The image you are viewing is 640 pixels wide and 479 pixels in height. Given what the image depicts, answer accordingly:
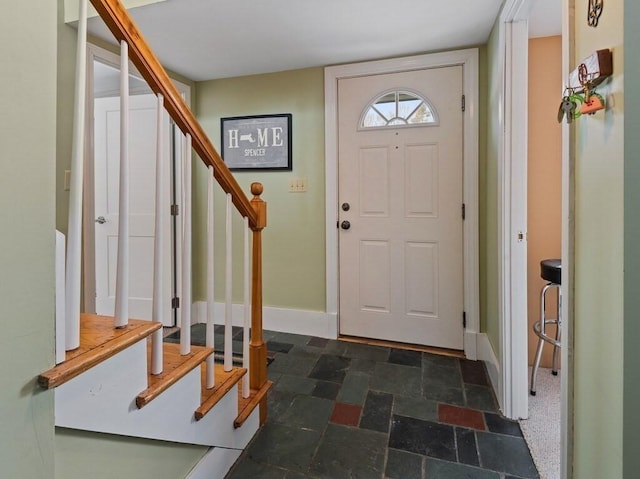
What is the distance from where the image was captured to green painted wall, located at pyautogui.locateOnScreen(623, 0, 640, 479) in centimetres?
71

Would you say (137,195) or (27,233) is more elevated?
(137,195)

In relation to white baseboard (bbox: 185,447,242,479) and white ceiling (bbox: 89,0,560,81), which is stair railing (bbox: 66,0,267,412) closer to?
white baseboard (bbox: 185,447,242,479)

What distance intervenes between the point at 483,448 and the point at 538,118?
1.85m

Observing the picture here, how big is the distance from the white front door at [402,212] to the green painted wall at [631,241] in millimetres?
1745

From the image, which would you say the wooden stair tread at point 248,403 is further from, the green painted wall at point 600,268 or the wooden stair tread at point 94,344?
the green painted wall at point 600,268

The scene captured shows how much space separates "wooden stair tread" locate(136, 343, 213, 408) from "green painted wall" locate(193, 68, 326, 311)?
1557mm

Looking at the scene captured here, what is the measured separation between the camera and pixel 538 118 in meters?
2.13

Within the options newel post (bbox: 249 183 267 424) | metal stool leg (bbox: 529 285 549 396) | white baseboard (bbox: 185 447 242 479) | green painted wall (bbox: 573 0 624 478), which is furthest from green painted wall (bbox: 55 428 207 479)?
metal stool leg (bbox: 529 285 549 396)

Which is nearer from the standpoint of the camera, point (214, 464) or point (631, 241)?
point (631, 241)

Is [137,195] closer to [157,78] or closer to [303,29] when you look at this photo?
[303,29]

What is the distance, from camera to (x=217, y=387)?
1.37 meters

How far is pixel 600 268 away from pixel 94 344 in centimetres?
122

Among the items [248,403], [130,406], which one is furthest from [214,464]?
[130,406]

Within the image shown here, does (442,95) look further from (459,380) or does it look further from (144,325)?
(144,325)
